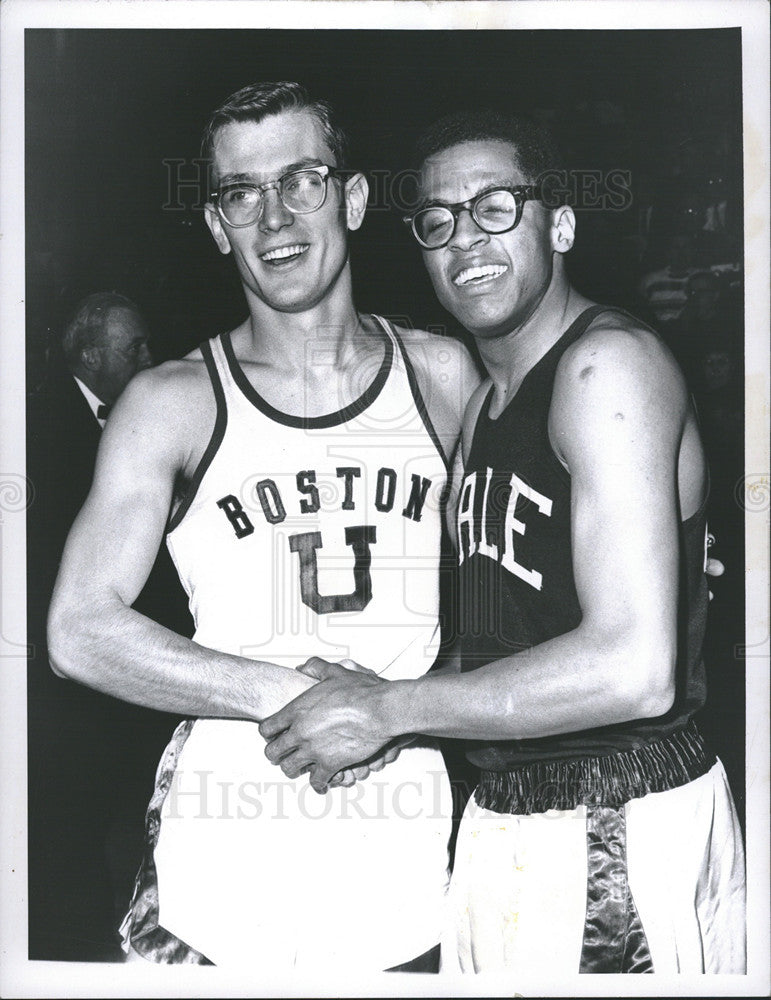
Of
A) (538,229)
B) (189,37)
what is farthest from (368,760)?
(189,37)

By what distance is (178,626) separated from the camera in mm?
1632

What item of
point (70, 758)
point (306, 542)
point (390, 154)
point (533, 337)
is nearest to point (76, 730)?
point (70, 758)

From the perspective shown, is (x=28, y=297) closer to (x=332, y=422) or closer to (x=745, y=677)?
(x=332, y=422)

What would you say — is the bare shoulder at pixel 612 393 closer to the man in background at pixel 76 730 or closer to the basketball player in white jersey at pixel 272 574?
the basketball player in white jersey at pixel 272 574

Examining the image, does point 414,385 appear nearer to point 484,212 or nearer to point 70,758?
point 484,212

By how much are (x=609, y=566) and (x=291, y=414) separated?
57 cm

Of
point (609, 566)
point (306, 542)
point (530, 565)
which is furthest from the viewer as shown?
point (306, 542)

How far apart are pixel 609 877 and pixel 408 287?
0.98m

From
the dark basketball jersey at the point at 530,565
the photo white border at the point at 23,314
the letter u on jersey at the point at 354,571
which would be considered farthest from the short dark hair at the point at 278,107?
the letter u on jersey at the point at 354,571

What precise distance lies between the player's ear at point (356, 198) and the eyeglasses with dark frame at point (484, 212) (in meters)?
0.10

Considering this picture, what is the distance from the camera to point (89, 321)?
1693 mm

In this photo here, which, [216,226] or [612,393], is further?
[216,226]

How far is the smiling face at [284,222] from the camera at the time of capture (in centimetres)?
165

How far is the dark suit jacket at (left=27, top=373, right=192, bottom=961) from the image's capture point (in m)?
1.67
